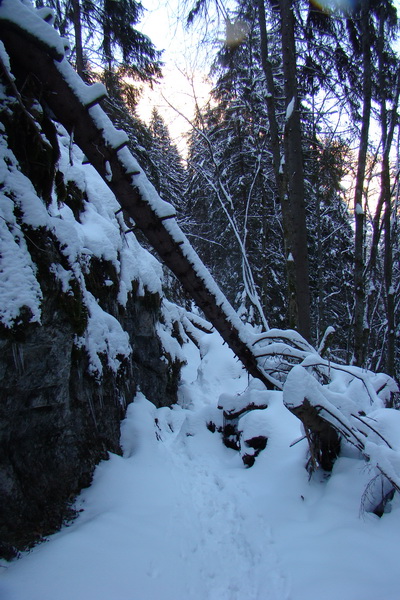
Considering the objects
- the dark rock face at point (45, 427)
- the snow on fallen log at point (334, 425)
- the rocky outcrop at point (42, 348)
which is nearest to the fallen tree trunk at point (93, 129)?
the rocky outcrop at point (42, 348)

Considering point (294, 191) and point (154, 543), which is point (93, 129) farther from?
point (294, 191)

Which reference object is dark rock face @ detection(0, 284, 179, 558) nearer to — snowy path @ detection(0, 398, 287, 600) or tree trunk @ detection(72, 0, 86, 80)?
snowy path @ detection(0, 398, 287, 600)

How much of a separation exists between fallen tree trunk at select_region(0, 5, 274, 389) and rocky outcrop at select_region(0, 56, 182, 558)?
188 mm

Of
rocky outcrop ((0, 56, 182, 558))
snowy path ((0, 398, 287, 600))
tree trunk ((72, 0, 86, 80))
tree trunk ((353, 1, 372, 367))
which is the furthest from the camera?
tree trunk ((72, 0, 86, 80))

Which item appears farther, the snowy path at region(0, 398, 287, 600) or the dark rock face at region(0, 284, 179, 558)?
the dark rock face at region(0, 284, 179, 558)

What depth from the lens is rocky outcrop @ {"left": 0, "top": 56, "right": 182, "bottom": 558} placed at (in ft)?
8.50

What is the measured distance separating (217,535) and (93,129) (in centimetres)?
382

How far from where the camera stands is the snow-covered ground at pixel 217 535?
226cm

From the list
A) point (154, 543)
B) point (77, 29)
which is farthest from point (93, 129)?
point (77, 29)

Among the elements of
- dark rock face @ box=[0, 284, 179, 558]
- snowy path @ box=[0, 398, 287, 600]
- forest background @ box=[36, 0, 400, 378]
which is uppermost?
forest background @ box=[36, 0, 400, 378]

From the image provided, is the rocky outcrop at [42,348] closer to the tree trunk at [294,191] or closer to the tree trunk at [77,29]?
the tree trunk at [294,191]

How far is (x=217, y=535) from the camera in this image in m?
3.20

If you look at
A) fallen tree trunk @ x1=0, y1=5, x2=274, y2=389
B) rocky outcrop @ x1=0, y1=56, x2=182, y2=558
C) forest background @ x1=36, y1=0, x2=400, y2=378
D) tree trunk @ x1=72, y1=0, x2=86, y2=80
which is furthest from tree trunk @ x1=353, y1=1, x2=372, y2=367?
tree trunk @ x1=72, y1=0, x2=86, y2=80

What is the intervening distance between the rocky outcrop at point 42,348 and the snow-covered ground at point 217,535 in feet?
1.00
